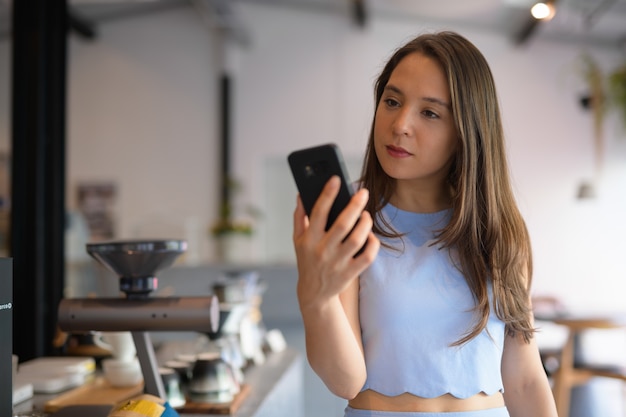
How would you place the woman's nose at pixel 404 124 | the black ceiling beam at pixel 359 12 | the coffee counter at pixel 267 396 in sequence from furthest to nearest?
the black ceiling beam at pixel 359 12
the coffee counter at pixel 267 396
the woman's nose at pixel 404 124

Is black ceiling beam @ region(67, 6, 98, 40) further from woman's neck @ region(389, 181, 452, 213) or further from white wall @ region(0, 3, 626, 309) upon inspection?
woman's neck @ region(389, 181, 452, 213)

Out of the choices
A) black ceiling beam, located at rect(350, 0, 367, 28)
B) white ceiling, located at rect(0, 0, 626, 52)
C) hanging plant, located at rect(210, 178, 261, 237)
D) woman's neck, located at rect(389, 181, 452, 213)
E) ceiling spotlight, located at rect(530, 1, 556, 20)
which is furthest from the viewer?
black ceiling beam, located at rect(350, 0, 367, 28)

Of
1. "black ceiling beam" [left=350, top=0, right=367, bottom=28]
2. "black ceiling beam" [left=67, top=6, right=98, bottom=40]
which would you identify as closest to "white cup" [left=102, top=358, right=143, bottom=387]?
"black ceiling beam" [left=350, top=0, right=367, bottom=28]

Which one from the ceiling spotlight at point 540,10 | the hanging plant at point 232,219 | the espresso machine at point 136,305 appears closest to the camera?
the espresso machine at point 136,305

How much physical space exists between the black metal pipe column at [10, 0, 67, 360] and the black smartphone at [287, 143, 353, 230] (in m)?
2.46

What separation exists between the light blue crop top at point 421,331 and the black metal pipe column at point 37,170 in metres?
2.36

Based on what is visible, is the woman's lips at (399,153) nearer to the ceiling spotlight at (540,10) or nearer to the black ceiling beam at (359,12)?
the ceiling spotlight at (540,10)

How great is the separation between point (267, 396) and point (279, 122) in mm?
6478

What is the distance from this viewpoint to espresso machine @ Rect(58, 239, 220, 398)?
5.43 ft

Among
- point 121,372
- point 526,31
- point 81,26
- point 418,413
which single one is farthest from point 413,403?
point 81,26

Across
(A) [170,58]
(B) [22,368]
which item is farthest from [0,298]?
(A) [170,58]

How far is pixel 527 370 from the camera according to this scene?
1430mm

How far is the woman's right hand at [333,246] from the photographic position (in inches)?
37.3

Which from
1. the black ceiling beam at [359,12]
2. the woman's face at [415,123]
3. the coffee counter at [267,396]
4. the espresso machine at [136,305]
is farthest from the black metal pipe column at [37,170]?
the black ceiling beam at [359,12]
